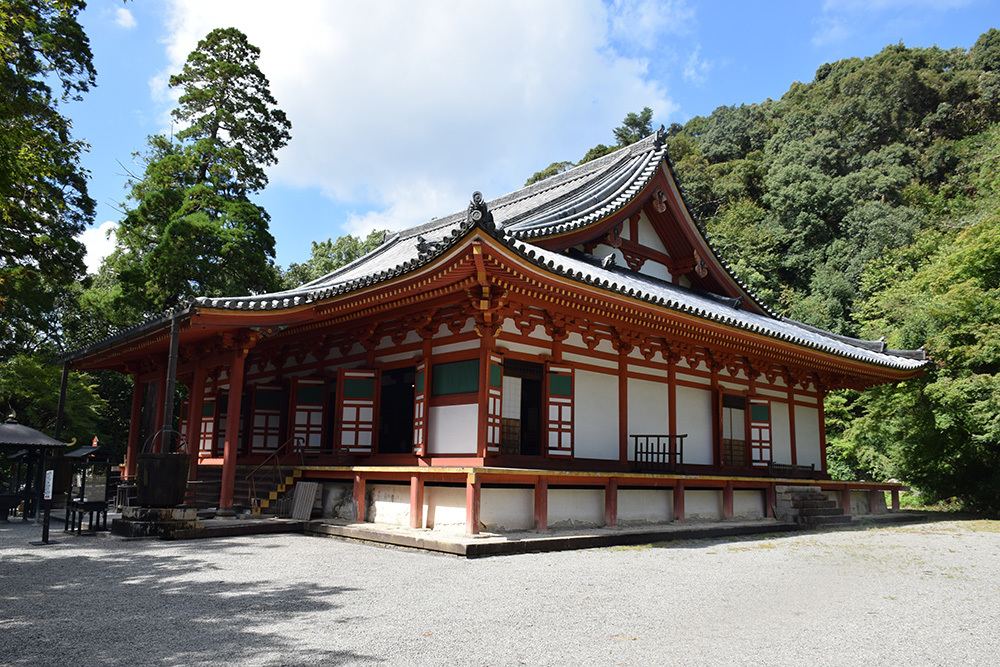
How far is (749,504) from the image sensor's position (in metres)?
15.3

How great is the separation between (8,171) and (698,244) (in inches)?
564

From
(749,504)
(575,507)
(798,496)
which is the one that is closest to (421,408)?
(575,507)

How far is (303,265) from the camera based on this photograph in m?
45.7

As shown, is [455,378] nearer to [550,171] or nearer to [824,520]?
[824,520]

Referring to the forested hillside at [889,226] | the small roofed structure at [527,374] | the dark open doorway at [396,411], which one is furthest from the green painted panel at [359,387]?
the forested hillside at [889,226]

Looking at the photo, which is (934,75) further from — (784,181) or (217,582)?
(217,582)

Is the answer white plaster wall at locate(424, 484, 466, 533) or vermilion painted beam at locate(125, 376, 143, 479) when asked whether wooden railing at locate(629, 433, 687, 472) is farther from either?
vermilion painted beam at locate(125, 376, 143, 479)

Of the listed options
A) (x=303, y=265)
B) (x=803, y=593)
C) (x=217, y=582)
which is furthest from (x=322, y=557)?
(x=303, y=265)

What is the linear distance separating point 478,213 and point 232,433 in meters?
6.41

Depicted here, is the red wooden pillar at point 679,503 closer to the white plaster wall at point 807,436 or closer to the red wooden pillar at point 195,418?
the white plaster wall at point 807,436

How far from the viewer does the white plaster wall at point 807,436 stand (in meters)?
18.5

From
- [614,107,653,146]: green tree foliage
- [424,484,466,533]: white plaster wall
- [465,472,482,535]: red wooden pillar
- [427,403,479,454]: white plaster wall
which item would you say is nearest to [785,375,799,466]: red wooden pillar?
[427,403,479,454]: white plaster wall

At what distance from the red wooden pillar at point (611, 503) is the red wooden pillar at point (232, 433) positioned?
6.66 m

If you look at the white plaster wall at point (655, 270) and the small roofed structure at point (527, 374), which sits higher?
the white plaster wall at point (655, 270)
